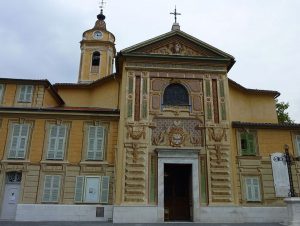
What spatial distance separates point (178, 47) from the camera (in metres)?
19.9

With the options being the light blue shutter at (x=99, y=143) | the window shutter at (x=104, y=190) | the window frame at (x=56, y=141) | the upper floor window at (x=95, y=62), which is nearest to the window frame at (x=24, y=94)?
the window frame at (x=56, y=141)

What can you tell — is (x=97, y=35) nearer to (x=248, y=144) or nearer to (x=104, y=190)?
(x=104, y=190)

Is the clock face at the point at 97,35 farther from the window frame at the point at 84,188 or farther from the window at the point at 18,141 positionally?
the window frame at the point at 84,188

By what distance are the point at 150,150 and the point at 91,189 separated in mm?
3960

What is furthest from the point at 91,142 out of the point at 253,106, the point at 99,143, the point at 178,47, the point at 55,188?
the point at 253,106

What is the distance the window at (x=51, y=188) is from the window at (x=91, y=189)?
105 cm

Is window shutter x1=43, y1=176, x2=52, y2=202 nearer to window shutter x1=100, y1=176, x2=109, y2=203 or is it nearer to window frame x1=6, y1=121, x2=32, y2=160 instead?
window frame x1=6, y1=121, x2=32, y2=160

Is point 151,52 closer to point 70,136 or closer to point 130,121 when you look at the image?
point 130,121

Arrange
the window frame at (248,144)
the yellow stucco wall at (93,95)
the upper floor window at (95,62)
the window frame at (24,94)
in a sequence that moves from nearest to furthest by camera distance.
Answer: the window frame at (248,144) → the window frame at (24,94) → the yellow stucco wall at (93,95) → the upper floor window at (95,62)

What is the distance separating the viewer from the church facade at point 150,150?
16.7m

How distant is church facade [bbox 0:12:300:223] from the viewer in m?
16.7

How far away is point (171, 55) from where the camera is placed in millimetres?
19297

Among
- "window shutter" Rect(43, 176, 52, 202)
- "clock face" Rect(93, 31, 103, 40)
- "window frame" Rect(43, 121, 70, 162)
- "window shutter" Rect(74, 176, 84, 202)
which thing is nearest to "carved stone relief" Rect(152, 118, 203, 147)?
"window shutter" Rect(74, 176, 84, 202)

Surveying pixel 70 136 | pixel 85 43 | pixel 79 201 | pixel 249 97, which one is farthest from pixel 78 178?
pixel 85 43
